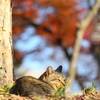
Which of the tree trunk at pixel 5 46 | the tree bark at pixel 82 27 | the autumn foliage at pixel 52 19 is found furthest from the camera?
the autumn foliage at pixel 52 19

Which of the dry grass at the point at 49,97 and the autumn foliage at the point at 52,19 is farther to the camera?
the autumn foliage at the point at 52,19

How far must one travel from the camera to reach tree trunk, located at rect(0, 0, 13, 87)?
7586 millimetres

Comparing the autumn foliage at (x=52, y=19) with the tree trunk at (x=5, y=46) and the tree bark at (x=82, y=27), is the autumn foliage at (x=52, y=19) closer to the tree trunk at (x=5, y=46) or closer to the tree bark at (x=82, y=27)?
the tree bark at (x=82, y=27)

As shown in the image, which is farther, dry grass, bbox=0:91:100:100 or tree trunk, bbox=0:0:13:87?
tree trunk, bbox=0:0:13:87

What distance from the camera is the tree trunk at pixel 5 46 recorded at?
7586mm

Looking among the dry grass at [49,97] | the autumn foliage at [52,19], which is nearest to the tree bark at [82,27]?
the autumn foliage at [52,19]

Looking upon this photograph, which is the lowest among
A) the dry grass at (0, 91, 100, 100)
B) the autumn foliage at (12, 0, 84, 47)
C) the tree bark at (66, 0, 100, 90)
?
the dry grass at (0, 91, 100, 100)

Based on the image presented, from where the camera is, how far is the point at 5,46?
7.72m

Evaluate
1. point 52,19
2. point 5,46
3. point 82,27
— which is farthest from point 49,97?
point 52,19

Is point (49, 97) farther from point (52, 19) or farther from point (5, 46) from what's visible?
point (52, 19)

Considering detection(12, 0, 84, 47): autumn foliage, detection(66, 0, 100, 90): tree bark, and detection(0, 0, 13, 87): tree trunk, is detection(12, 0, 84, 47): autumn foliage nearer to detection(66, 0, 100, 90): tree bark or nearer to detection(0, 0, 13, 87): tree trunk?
detection(66, 0, 100, 90): tree bark

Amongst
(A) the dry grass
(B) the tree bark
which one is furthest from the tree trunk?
(B) the tree bark

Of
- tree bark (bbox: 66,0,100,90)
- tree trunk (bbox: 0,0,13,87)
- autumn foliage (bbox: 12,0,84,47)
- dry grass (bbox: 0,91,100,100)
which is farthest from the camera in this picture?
autumn foliage (bbox: 12,0,84,47)

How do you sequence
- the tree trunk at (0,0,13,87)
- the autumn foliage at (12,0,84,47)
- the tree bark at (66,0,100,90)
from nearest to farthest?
the tree trunk at (0,0,13,87), the tree bark at (66,0,100,90), the autumn foliage at (12,0,84,47)
